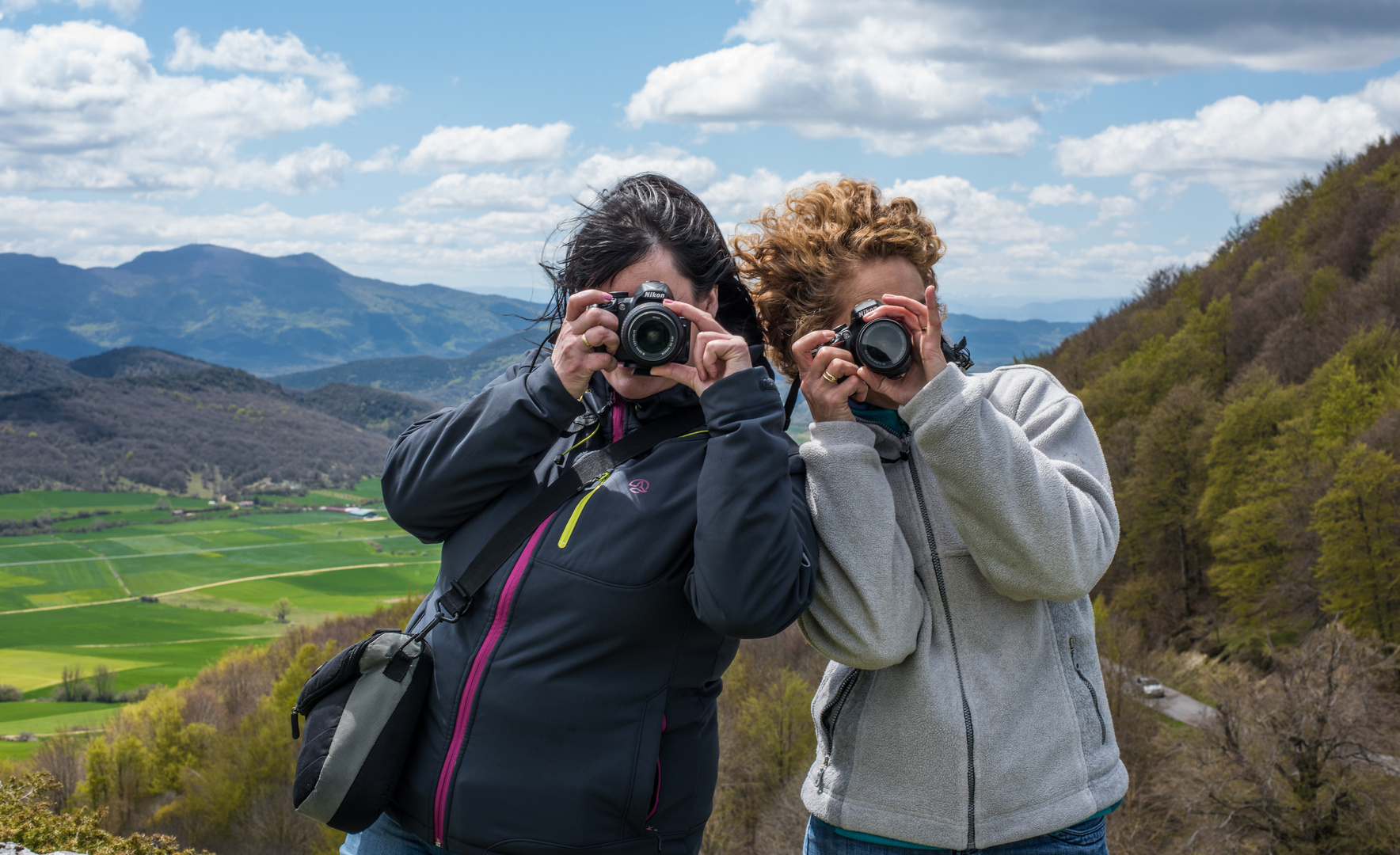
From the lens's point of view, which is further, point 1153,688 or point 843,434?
point 1153,688

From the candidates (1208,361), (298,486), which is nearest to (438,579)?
(1208,361)

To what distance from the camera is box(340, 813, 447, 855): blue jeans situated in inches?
79.0

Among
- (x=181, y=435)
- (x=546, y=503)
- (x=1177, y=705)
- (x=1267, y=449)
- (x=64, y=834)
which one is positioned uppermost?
(x=546, y=503)

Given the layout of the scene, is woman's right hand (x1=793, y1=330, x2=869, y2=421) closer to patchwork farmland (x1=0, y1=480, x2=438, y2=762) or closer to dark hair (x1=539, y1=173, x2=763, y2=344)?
dark hair (x1=539, y1=173, x2=763, y2=344)

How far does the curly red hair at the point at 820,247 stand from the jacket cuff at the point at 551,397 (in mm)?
571

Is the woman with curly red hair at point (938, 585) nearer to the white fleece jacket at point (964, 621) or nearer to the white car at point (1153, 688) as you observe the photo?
the white fleece jacket at point (964, 621)

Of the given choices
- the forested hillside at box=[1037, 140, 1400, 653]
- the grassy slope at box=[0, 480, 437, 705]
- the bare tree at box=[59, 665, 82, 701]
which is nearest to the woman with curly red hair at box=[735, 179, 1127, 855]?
the forested hillside at box=[1037, 140, 1400, 653]

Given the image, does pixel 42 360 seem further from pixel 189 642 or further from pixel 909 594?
pixel 909 594

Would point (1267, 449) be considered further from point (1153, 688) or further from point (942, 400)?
point (942, 400)

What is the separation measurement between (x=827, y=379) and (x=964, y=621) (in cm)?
61

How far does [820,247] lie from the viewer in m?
2.11

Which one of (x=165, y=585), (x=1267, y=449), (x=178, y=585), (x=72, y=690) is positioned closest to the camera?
(x=1267, y=449)

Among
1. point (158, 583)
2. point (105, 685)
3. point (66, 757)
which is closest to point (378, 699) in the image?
point (66, 757)

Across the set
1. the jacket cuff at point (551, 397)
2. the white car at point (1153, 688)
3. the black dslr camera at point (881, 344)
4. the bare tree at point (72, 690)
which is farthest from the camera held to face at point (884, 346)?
the bare tree at point (72, 690)
